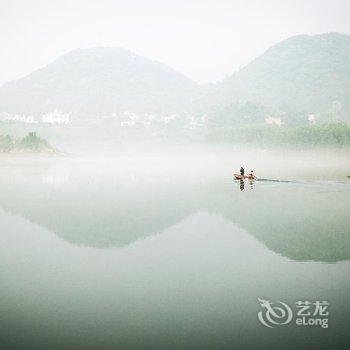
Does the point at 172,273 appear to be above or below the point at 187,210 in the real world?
below

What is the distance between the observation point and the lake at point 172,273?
39.2 feet

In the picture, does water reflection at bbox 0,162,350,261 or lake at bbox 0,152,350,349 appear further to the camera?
water reflection at bbox 0,162,350,261

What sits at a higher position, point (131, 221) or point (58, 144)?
point (58, 144)

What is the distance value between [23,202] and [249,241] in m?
24.3

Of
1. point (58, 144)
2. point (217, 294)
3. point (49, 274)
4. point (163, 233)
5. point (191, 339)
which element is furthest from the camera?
point (58, 144)

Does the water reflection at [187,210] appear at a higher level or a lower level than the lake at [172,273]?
higher

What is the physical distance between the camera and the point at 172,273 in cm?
1736

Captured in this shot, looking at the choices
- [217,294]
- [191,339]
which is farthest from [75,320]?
[217,294]

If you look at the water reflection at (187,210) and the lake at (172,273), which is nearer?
the lake at (172,273)

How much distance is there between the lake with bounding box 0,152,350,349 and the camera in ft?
39.2

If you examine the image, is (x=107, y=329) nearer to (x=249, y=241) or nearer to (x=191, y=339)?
(x=191, y=339)

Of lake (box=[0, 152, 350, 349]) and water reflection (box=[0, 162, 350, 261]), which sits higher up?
water reflection (box=[0, 162, 350, 261])

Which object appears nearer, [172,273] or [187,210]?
[172,273]

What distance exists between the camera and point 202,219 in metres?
29.6
